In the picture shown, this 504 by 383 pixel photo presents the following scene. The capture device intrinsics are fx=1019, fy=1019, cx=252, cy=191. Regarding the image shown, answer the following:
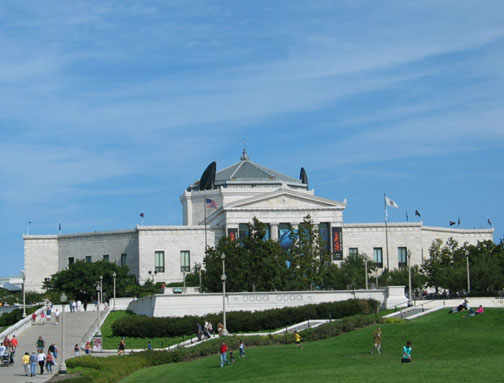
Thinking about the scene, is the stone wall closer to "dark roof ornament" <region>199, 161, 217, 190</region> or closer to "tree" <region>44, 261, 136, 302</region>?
"tree" <region>44, 261, 136, 302</region>

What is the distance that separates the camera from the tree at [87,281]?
113 metres

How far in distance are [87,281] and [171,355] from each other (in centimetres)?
6046

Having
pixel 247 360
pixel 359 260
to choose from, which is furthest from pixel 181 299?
pixel 359 260

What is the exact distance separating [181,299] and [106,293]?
35.6m

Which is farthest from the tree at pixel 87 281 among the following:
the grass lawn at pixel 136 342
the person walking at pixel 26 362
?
the person walking at pixel 26 362

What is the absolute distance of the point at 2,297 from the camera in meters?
128

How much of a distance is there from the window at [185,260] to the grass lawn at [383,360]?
246 feet

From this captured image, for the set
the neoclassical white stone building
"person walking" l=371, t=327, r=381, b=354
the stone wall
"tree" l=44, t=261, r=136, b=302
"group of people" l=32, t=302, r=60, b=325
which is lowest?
"person walking" l=371, t=327, r=381, b=354

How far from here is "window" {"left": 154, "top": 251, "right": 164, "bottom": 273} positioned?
134625mm

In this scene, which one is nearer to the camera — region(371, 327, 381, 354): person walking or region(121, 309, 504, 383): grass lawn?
region(121, 309, 504, 383): grass lawn

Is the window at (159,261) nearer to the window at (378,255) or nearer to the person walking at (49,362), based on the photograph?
the window at (378,255)

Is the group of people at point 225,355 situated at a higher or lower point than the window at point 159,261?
lower

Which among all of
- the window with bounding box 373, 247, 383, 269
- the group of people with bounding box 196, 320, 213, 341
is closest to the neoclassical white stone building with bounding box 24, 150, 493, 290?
the window with bounding box 373, 247, 383, 269

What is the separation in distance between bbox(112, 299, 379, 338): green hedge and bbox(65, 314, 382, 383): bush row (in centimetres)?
745
